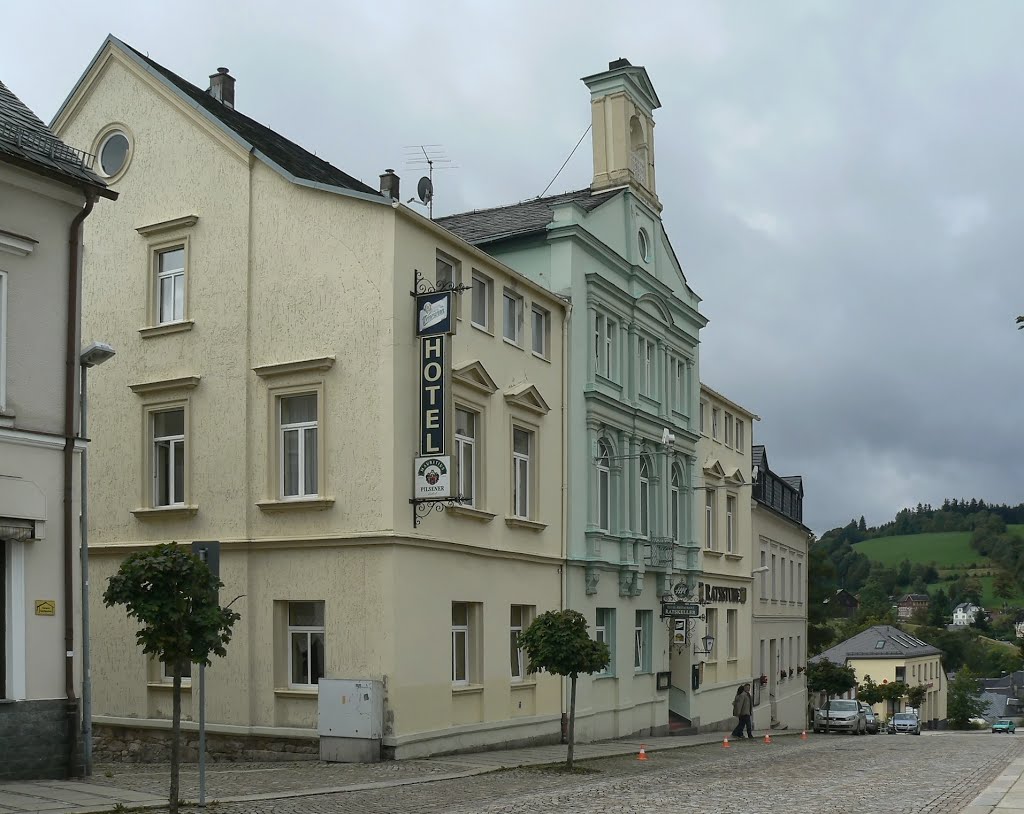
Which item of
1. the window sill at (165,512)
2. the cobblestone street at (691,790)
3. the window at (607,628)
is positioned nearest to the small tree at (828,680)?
the window at (607,628)

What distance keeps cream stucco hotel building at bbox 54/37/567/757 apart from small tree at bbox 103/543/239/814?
9029 mm

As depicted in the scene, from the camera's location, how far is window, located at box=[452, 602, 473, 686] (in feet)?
82.0

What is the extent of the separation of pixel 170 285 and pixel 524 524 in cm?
868

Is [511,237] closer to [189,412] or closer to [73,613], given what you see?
[189,412]

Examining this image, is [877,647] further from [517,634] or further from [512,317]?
[512,317]

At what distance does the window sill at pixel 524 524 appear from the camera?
26609mm

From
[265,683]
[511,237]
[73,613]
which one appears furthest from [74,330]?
[511,237]

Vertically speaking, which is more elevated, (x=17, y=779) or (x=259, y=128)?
(x=259, y=128)

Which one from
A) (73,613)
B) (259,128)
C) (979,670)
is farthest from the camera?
(979,670)

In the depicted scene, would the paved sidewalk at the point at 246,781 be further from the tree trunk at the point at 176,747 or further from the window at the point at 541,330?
the window at the point at 541,330

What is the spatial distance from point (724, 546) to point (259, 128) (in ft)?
72.0

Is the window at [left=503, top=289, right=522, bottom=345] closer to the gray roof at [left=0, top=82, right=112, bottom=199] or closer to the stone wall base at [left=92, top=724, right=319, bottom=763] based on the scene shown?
the stone wall base at [left=92, top=724, right=319, bottom=763]

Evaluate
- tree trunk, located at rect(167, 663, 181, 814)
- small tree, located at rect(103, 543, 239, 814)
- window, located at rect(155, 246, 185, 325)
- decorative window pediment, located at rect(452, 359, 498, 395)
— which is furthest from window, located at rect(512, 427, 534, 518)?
tree trunk, located at rect(167, 663, 181, 814)

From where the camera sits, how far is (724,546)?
4284 centimetres
